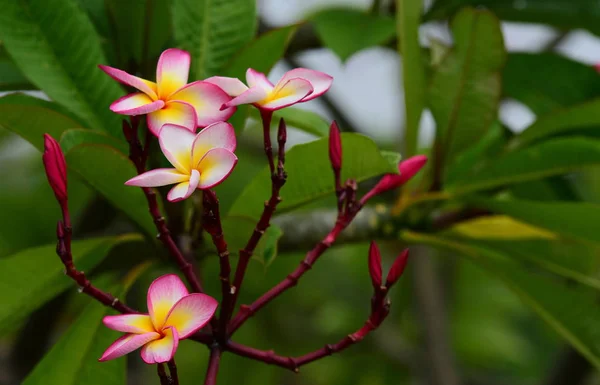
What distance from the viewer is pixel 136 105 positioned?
0.50 meters

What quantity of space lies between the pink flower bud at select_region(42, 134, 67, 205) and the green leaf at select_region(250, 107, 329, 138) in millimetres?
316

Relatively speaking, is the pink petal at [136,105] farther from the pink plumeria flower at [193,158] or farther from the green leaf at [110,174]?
the green leaf at [110,174]

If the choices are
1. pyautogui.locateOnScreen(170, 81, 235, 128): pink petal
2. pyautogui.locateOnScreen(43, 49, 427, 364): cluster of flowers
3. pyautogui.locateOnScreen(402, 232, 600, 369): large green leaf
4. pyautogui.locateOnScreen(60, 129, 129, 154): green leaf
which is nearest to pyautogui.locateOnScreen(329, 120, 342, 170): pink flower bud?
pyautogui.locateOnScreen(43, 49, 427, 364): cluster of flowers

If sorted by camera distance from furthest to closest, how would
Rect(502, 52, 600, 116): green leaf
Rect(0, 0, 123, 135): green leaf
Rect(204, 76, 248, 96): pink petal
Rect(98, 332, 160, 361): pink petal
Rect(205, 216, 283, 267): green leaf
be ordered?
Rect(502, 52, 600, 116): green leaf → Rect(0, 0, 123, 135): green leaf → Rect(205, 216, 283, 267): green leaf → Rect(204, 76, 248, 96): pink petal → Rect(98, 332, 160, 361): pink petal

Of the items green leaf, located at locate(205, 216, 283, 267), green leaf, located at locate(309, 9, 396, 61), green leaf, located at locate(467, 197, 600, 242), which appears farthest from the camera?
green leaf, located at locate(309, 9, 396, 61)

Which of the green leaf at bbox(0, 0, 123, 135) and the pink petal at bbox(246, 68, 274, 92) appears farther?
the green leaf at bbox(0, 0, 123, 135)

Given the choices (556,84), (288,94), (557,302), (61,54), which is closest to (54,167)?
(288,94)

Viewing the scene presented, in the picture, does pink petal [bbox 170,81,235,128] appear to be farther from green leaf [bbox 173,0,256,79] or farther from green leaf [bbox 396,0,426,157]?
green leaf [bbox 396,0,426,157]

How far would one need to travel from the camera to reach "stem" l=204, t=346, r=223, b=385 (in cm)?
48

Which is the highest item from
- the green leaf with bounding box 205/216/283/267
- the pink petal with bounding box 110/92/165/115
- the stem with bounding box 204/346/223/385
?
the pink petal with bounding box 110/92/165/115

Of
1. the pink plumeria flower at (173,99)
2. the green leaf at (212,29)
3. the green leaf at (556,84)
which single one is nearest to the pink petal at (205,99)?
the pink plumeria flower at (173,99)

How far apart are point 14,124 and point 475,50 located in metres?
0.58

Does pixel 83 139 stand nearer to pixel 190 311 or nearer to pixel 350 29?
pixel 190 311

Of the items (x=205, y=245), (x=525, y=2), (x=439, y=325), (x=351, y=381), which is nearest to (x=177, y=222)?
(x=205, y=245)
